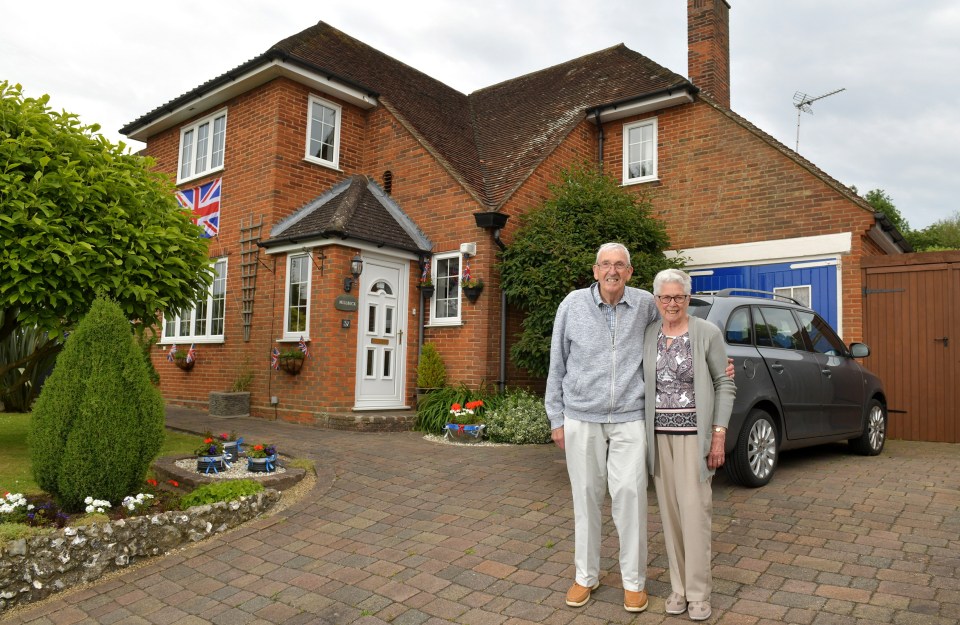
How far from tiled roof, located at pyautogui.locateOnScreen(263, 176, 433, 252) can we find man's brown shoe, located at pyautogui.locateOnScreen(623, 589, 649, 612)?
7661 millimetres

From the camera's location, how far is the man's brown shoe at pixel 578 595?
3.55 m

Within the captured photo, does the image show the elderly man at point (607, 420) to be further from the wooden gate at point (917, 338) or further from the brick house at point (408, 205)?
the wooden gate at point (917, 338)

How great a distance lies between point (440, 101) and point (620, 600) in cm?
1369

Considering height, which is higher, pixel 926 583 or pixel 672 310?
pixel 672 310

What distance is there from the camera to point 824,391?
21.2ft

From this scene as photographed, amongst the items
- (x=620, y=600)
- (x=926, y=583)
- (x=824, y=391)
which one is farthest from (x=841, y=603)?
(x=824, y=391)

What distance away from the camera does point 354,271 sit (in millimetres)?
10273

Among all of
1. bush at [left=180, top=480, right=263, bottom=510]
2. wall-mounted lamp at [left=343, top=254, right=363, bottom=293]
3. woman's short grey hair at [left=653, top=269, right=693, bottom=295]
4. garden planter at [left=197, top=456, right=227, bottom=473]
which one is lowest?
bush at [left=180, top=480, right=263, bottom=510]

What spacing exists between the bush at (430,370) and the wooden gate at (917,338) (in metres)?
6.38

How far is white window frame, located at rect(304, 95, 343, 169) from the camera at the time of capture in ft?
40.5

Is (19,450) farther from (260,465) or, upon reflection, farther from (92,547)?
(92,547)

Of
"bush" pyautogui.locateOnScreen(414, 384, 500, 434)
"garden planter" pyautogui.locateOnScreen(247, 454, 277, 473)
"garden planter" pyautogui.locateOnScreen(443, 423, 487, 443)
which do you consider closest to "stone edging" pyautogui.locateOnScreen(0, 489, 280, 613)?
"garden planter" pyautogui.locateOnScreen(247, 454, 277, 473)

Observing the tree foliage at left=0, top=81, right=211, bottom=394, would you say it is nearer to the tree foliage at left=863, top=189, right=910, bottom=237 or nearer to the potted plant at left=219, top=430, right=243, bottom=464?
the potted plant at left=219, top=430, right=243, bottom=464

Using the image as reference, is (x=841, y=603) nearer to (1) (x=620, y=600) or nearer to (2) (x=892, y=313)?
(1) (x=620, y=600)
